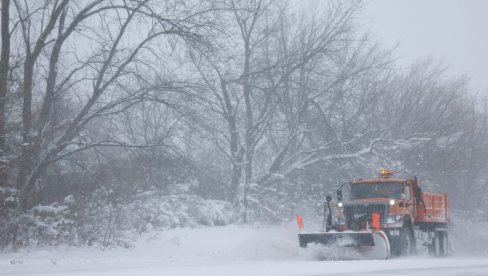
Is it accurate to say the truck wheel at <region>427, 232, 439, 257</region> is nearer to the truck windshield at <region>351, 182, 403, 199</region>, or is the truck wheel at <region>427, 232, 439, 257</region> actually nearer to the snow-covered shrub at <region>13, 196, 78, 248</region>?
the truck windshield at <region>351, 182, 403, 199</region>

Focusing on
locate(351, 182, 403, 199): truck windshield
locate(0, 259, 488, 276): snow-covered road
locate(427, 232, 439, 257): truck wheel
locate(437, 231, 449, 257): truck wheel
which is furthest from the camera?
locate(437, 231, 449, 257): truck wheel

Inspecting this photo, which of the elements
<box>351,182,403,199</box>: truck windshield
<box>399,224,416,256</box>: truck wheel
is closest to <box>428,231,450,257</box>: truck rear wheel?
<box>399,224,416,256</box>: truck wheel

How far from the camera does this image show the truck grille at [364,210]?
1653cm

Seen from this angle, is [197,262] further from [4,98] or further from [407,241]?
[4,98]

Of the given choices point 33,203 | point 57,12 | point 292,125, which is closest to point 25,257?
point 33,203

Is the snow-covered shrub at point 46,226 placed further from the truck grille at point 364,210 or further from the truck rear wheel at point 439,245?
the truck rear wheel at point 439,245

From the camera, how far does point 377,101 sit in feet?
98.4

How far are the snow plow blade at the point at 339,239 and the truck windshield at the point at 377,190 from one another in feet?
8.82

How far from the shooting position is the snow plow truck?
15.1m

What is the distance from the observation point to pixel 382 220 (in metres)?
16.4

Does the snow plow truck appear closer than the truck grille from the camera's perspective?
Yes

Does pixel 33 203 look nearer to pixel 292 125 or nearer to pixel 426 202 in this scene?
pixel 426 202

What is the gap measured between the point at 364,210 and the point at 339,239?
6.38ft

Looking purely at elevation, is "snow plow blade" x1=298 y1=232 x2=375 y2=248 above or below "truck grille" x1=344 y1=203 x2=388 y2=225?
below
